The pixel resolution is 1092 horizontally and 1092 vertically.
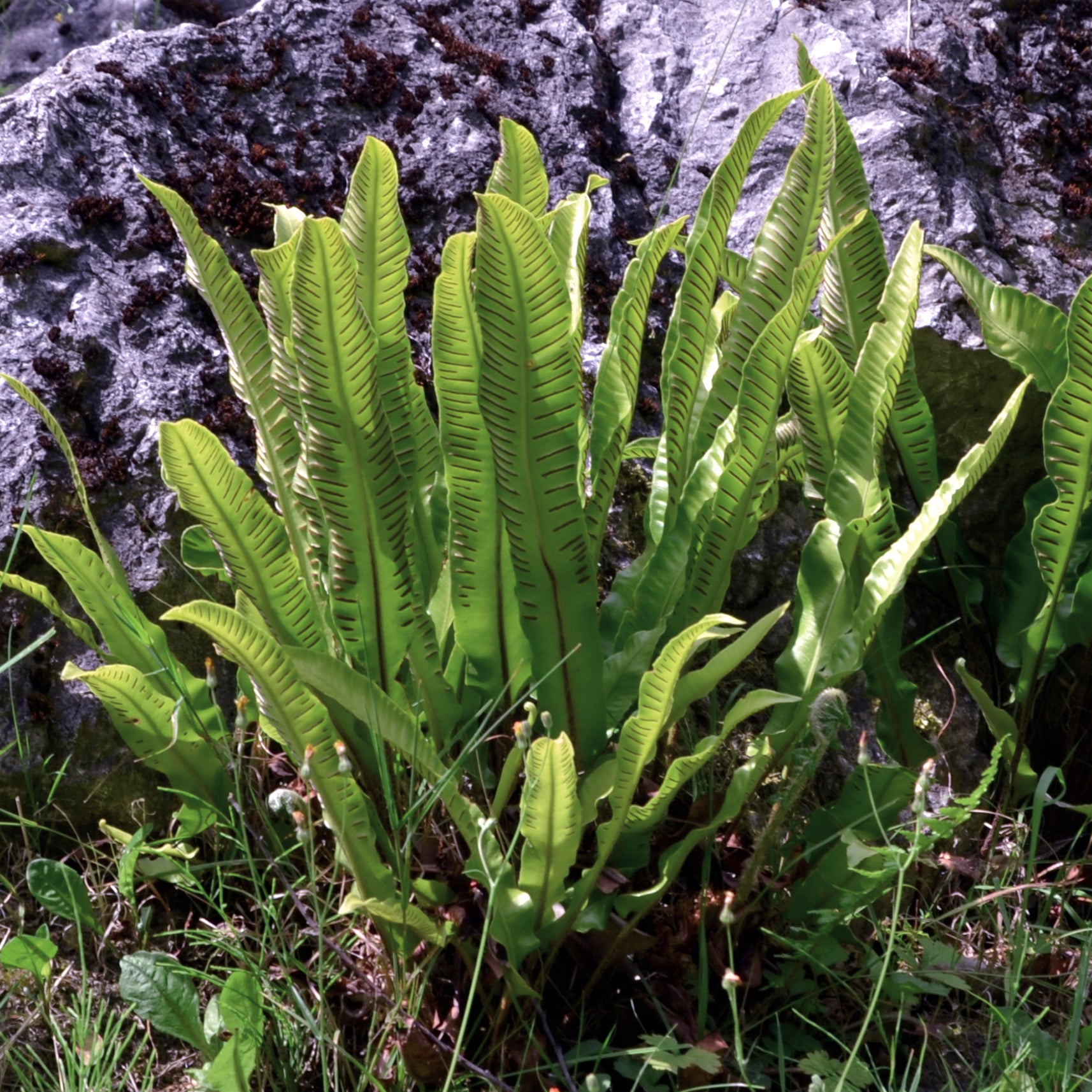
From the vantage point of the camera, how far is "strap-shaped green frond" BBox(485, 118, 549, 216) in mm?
1392

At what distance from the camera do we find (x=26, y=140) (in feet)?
5.44

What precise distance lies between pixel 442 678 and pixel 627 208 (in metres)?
1.13

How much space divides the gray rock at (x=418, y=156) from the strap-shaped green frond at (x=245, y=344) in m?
0.32

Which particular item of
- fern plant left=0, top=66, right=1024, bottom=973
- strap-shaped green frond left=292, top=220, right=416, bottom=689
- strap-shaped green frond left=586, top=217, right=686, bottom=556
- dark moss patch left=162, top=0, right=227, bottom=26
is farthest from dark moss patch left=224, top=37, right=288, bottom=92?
dark moss patch left=162, top=0, right=227, bottom=26

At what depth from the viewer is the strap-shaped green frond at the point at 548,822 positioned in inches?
38.4

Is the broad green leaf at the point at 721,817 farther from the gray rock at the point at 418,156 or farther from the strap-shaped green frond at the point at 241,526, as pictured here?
the gray rock at the point at 418,156

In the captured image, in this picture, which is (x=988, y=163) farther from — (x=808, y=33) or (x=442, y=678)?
(x=442, y=678)

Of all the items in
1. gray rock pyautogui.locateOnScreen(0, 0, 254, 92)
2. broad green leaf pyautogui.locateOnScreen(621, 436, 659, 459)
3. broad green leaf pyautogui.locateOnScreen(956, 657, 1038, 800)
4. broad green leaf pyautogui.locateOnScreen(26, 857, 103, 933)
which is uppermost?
gray rock pyautogui.locateOnScreen(0, 0, 254, 92)

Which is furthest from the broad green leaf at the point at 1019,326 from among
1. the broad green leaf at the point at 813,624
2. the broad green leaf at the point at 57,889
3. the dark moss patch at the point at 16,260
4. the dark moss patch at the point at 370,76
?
the broad green leaf at the point at 57,889

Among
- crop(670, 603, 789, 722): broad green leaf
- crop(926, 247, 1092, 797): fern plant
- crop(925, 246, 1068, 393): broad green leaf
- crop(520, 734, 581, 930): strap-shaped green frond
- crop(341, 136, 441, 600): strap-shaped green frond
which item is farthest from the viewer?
crop(925, 246, 1068, 393): broad green leaf

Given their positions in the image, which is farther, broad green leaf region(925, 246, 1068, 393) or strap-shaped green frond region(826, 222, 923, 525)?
broad green leaf region(925, 246, 1068, 393)

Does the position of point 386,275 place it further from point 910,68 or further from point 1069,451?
point 910,68

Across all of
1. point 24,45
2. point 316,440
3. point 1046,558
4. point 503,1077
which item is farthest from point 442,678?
point 24,45

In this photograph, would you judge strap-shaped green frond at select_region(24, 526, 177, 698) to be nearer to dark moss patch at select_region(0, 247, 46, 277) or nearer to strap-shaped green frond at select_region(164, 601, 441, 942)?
strap-shaped green frond at select_region(164, 601, 441, 942)
